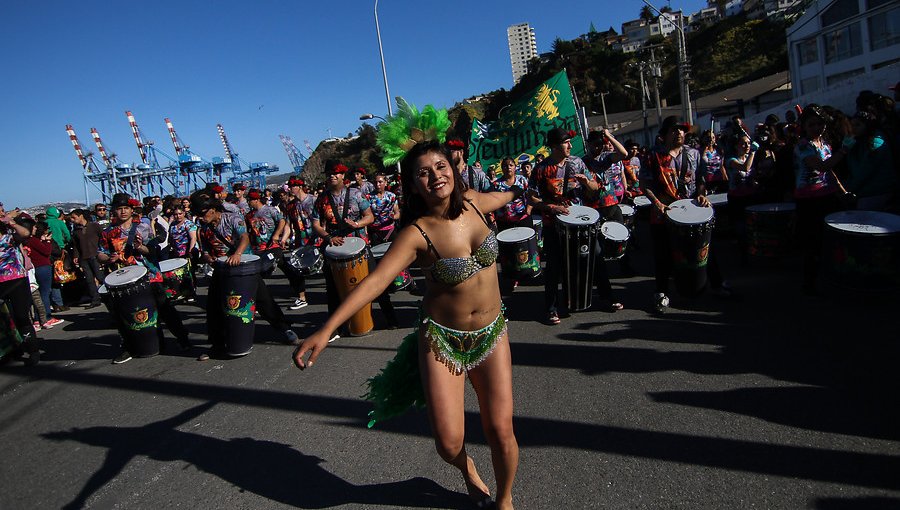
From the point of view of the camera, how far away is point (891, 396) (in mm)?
3203

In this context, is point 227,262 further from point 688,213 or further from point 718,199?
point 718,199

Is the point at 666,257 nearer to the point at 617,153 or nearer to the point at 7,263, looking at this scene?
the point at 617,153

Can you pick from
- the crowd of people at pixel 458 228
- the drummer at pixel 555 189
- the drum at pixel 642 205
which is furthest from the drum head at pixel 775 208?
the drum at pixel 642 205

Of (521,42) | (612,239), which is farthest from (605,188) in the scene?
(521,42)

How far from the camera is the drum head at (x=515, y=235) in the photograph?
633cm

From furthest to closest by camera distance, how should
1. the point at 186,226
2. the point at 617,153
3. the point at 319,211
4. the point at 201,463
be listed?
the point at 186,226 < the point at 319,211 < the point at 617,153 < the point at 201,463

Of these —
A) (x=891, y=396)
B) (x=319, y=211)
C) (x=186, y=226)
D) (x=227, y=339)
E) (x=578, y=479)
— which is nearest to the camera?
(x=578, y=479)

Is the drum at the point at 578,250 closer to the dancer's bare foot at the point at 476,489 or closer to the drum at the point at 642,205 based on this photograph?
the dancer's bare foot at the point at 476,489

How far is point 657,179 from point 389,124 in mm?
3055

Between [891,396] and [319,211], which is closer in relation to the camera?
[891,396]

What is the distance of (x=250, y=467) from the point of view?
10.9ft

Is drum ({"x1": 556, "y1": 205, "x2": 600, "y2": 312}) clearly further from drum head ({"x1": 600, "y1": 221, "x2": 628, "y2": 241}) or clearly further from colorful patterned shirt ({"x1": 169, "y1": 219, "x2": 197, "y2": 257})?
colorful patterned shirt ({"x1": 169, "y1": 219, "x2": 197, "y2": 257})

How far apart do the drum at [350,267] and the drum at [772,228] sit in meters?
4.64

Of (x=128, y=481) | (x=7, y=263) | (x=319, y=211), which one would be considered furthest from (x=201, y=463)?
(x=7, y=263)
